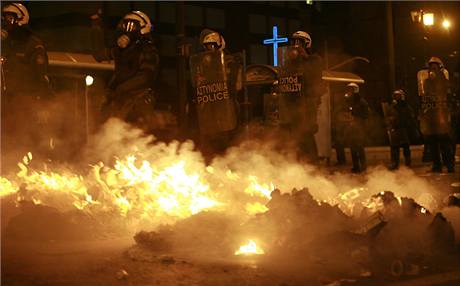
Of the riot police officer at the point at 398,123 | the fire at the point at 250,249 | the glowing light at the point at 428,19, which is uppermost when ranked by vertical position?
the glowing light at the point at 428,19

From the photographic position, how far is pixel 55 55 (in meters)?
12.7

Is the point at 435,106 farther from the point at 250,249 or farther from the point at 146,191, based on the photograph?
the point at 250,249

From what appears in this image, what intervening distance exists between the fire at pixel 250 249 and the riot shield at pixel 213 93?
353 centimetres

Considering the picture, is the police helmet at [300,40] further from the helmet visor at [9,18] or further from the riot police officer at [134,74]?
the helmet visor at [9,18]

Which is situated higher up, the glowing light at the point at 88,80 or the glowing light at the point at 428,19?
the glowing light at the point at 428,19

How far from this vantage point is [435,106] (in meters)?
12.2

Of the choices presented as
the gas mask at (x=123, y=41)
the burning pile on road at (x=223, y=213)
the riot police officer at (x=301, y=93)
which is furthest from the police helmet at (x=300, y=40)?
the gas mask at (x=123, y=41)

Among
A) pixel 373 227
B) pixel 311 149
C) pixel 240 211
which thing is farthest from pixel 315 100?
pixel 373 227

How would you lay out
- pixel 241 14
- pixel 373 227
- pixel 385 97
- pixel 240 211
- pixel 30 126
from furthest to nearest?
1. pixel 241 14
2. pixel 385 97
3. pixel 30 126
4. pixel 240 211
5. pixel 373 227

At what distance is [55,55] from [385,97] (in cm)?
2037

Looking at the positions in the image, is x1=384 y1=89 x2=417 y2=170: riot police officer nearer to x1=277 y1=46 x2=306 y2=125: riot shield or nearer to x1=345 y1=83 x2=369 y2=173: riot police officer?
x1=345 y1=83 x2=369 y2=173: riot police officer

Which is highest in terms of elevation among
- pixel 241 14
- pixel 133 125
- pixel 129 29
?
pixel 241 14

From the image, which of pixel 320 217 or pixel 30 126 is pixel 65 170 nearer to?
pixel 30 126

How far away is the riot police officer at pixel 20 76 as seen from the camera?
8.97 m
